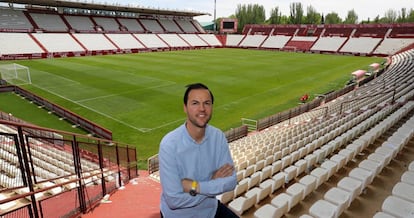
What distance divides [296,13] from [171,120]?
98.1 metres

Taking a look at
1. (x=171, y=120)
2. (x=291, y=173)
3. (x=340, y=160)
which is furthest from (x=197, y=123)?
(x=171, y=120)

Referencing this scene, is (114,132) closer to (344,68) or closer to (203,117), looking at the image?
(203,117)

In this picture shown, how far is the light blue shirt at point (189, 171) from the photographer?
2656 mm

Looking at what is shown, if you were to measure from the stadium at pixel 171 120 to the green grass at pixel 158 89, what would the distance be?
0.47 feet

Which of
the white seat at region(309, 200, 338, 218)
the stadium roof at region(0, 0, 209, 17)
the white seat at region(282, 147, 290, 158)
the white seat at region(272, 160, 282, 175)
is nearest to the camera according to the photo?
the white seat at region(309, 200, 338, 218)

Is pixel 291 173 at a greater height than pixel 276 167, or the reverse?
pixel 291 173

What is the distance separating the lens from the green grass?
63.0 feet

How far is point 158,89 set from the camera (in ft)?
90.1

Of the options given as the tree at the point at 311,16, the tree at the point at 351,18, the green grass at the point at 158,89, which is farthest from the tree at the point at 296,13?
the green grass at the point at 158,89

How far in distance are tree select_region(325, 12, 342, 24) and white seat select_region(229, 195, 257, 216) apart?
11937 cm

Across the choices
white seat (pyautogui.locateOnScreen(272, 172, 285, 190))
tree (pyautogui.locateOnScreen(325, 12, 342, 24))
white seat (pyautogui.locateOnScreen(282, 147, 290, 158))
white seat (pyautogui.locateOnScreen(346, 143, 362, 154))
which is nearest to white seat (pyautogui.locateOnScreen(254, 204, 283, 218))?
white seat (pyautogui.locateOnScreen(272, 172, 285, 190))

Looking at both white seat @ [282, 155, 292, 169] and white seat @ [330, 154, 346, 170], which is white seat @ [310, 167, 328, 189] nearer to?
white seat @ [330, 154, 346, 170]

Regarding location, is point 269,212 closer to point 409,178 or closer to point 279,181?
point 279,181

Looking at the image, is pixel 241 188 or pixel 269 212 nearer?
pixel 269 212
